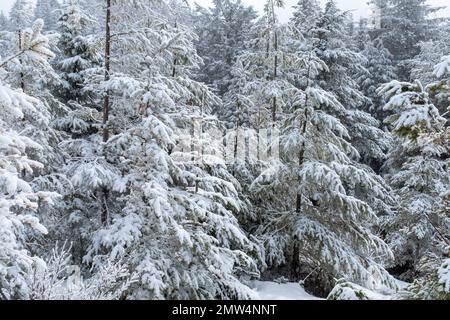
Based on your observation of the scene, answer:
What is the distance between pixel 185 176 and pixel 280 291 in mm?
4166

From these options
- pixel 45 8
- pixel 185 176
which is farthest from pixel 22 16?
pixel 45 8

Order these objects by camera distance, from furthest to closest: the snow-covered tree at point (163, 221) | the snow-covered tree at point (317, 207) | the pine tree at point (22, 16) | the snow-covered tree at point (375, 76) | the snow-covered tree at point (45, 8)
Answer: the snow-covered tree at point (45, 8) < the snow-covered tree at point (375, 76) < the pine tree at point (22, 16) < the snow-covered tree at point (317, 207) < the snow-covered tree at point (163, 221)

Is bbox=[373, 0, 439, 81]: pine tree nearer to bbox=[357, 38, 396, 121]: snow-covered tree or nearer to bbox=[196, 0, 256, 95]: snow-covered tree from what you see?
bbox=[357, 38, 396, 121]: snow-covered tree

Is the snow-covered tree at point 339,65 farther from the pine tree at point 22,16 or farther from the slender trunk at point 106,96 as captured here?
the pine tree at point 22,16

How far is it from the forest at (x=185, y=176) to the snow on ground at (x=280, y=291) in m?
0.14

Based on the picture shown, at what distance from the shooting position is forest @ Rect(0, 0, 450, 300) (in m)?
5.00

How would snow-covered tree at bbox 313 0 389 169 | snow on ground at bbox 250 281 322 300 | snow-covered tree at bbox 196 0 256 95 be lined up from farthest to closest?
snow-covered tree at bbox 196 0 256 95 < snow-covered tree at bbox 313 0 389 169 < snow on ground at bbox 250 281 322 300

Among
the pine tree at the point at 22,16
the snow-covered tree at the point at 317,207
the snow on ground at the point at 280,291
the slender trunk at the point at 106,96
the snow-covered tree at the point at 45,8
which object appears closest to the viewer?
the slender trunk at the point at 106,96

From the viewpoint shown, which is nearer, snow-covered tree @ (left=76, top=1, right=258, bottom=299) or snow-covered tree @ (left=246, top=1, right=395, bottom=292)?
snow-covered tree @ (left=76, top=1, right=258, bottom=299)

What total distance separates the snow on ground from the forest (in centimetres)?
14

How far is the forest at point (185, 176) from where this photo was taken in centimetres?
500

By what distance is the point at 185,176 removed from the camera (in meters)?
8.57

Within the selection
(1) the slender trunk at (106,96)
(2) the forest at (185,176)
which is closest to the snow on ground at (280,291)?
(2) the forest at (185,176)

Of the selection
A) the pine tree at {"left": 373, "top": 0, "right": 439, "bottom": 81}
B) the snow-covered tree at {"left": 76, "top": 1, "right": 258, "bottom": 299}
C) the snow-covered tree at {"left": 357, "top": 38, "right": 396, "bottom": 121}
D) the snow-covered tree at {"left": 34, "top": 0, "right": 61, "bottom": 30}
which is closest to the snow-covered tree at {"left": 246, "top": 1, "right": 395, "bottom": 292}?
the snow-covered tree at {"left": 76, "top": 1, "right": 258, "bottom": 299}
